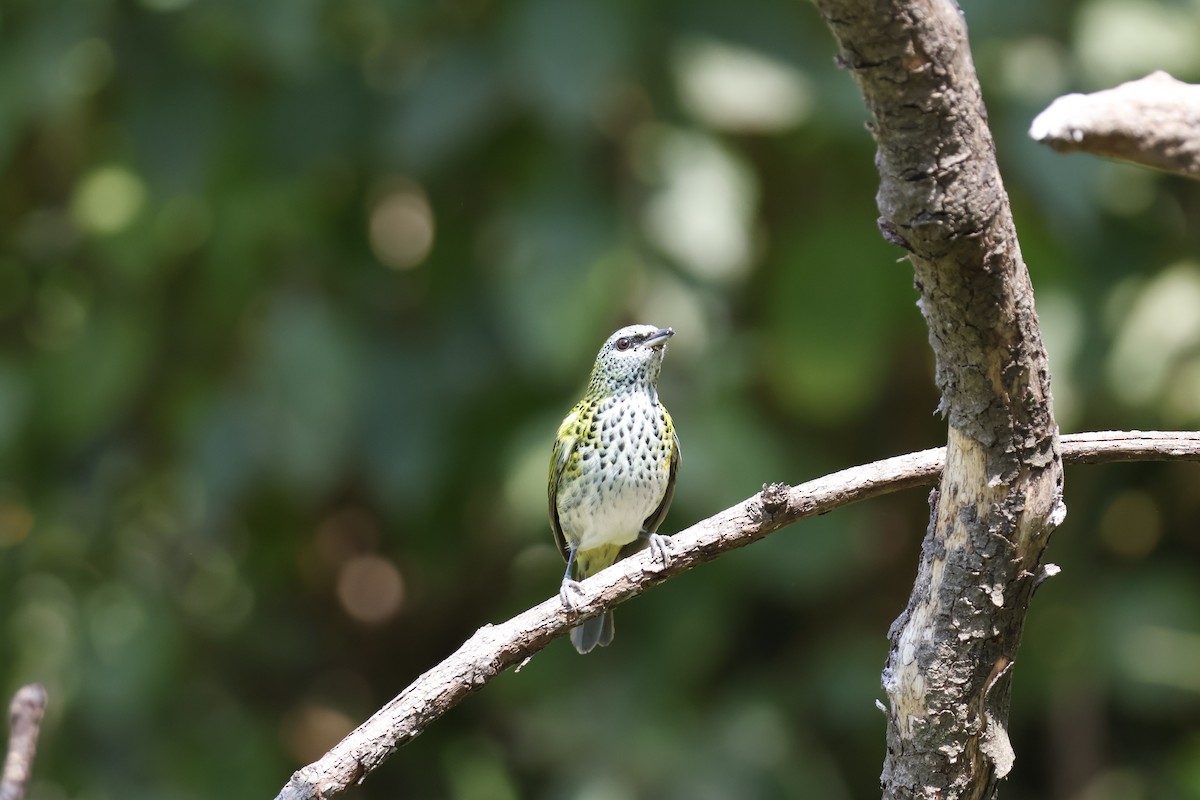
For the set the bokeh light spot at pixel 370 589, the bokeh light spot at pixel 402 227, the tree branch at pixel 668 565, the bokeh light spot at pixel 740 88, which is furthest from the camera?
the bokeh light spot at pixel 370 589

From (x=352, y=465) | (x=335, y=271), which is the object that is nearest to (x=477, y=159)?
(x=335, y=271)

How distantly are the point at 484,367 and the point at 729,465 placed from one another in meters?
1.14

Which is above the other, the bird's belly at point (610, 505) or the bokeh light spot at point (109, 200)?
the bokeh light spot at point (109, 200)

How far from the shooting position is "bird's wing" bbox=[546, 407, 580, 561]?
4312 mm

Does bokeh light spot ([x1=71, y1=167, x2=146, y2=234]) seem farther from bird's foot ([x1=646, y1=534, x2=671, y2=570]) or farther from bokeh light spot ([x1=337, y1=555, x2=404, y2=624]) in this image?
bird's foot ([x1=646, y1=534, x2=671, y2=570])

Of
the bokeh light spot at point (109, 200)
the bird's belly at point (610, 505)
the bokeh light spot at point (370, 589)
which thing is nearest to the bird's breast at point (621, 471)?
the bird's belly at point (610, 505)

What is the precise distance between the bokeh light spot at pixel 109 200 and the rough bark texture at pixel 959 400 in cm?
418

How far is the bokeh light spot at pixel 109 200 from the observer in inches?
A: 224

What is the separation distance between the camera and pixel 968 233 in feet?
6.21

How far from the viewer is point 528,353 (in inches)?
206

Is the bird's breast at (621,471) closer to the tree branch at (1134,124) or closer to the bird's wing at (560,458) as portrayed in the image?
the bird's wing at (560,458)

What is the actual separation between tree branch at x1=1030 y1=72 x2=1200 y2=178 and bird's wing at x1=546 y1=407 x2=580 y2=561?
2.64m

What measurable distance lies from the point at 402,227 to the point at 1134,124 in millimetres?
4701

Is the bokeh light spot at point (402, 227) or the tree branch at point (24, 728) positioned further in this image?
the bokeh light spot at point (402, 227)
